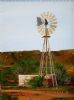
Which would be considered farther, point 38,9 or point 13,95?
point 38,9

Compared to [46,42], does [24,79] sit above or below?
below

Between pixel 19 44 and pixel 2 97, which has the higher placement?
pixel 19 44

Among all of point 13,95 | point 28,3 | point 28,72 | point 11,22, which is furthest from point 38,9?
point 13,95

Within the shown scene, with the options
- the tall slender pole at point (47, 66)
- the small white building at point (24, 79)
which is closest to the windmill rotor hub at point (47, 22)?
the tall slender pole at point (47, 66)

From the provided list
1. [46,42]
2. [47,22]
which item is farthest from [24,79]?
[47,22]

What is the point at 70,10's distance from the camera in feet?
11.2

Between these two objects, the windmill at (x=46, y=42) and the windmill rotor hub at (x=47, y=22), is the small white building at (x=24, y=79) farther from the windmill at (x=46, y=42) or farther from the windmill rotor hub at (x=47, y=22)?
the windmill rotor hub at (x=47, y=22)

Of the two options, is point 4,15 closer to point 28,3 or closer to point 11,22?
point 11,22

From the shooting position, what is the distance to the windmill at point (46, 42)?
326cm

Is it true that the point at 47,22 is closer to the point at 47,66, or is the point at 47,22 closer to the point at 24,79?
the point at 47,66

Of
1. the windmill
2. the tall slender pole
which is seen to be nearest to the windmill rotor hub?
the windmill

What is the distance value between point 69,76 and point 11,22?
94 centimetres

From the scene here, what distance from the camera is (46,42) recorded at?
3.35 m

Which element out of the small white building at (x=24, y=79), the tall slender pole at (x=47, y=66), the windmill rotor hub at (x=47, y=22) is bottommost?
the small white building at (x=24, y=79)
